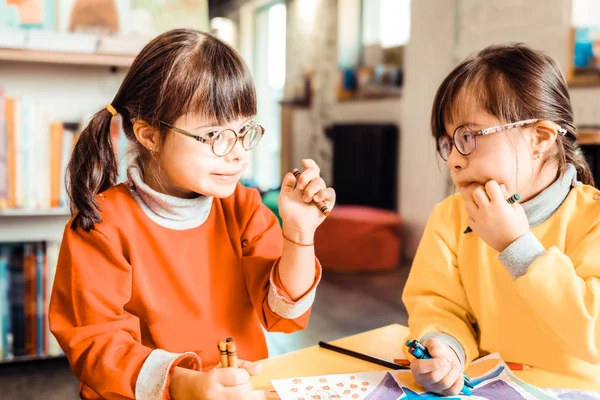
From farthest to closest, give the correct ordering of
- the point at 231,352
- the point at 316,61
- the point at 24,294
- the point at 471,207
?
the point at 316,61
the point at 24,294
the point at 471,207
the point at 231,352

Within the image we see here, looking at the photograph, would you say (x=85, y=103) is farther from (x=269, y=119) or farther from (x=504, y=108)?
(x=269, y=119)

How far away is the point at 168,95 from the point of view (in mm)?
907

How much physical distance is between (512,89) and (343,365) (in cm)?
50

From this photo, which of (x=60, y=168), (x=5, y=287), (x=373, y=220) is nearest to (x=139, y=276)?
(x=60, y=168)

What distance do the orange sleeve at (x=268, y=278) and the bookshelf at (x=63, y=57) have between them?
130cm

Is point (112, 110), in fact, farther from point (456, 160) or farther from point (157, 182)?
point (456, 160)

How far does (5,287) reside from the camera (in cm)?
221

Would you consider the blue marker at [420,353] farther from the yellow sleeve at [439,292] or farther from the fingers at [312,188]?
the fingers at [312,188]

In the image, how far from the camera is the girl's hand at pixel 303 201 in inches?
35.2

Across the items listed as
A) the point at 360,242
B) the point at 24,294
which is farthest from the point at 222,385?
the point at 360,242

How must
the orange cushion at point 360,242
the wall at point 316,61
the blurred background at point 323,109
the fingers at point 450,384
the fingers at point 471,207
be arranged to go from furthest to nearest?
the wall at point 316,61
the orange cushion at point 360,242
the blurred background at point 323,109
the fingers at point 471,207
the fingers at point 450,384

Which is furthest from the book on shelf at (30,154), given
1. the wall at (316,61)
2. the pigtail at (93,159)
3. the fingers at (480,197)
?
the wall at (316,61)

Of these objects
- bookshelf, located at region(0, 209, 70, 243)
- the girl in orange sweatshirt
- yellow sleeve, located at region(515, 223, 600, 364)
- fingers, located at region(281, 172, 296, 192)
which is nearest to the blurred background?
bookshelf, located at region(0, 209, 70, 243)

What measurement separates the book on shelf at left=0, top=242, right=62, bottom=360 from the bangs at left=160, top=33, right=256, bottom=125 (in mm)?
1570
